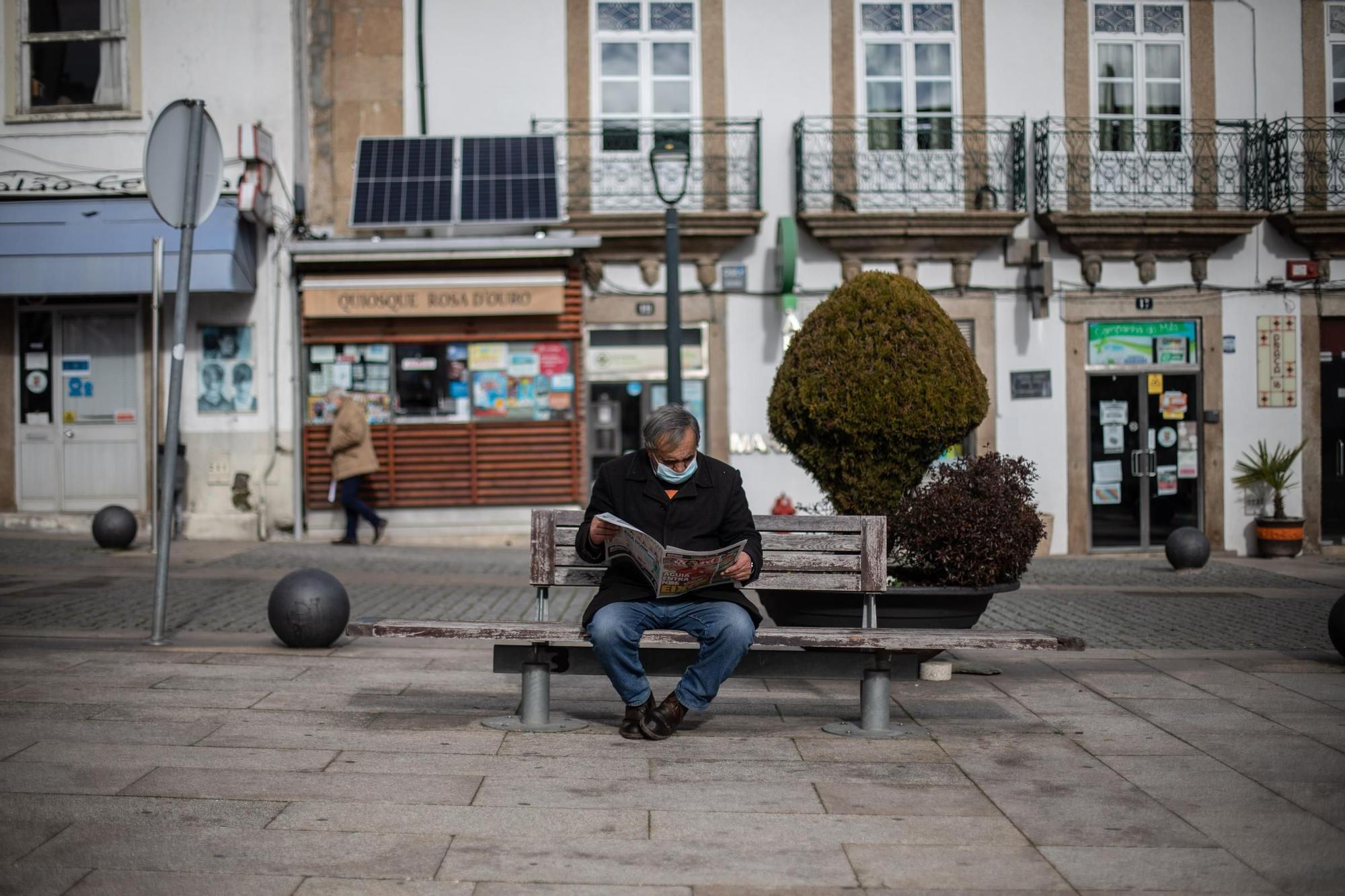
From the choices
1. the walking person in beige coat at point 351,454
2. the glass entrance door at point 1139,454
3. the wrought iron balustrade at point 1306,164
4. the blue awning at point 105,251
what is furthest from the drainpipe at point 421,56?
the wrought iron balustrade at point 1306,164

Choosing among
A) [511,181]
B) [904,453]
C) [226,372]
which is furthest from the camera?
[226,372]

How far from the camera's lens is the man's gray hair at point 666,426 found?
6102mm

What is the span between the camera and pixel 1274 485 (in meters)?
17.9

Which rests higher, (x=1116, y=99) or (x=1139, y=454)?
(x=1116, y=99)

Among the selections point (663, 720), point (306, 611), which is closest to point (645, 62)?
point (306, 611)

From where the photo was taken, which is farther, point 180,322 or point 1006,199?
point 1006,199

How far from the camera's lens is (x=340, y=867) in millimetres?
4203

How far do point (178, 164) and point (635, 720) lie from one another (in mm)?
4862

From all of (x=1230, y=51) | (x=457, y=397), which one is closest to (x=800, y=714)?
(x=457, y=397)

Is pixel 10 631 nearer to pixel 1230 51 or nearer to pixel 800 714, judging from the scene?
pixel 800 714

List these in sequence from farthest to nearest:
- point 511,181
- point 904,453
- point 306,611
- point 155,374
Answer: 1. point 511,181
2. point 155,374
3. point 306,611
4. point 904,453

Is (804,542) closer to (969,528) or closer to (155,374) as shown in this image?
(969,528)

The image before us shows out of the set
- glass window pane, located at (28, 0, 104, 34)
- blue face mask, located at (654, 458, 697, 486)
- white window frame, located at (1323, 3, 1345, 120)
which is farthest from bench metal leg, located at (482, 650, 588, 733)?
white window frame, located at (1323, 3, 1345, 120)

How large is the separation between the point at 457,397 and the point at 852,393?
390 inches
